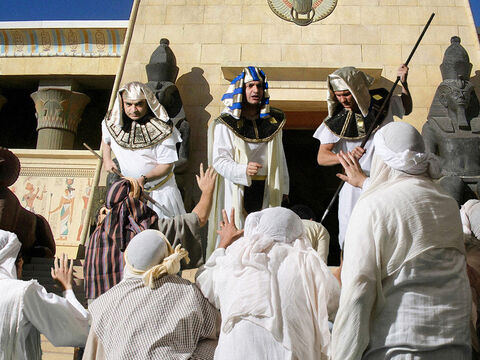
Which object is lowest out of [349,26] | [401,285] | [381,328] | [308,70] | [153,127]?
[381,328]

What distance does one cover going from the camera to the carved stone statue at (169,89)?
729 centimetres

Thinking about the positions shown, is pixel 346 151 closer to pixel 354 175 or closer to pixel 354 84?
A: pixel 354 84

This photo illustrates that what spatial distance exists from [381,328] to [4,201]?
13.9ft

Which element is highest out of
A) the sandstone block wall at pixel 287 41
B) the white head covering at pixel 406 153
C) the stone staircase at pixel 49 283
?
the sandstone block wall at pixel 287 41

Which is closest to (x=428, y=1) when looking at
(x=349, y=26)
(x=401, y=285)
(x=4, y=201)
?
(x=349, y=26)

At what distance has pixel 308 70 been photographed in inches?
314

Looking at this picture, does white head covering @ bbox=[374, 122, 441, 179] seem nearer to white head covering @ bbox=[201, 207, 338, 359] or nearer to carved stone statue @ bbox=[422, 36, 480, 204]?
white head covering @ bbox=[201, 207, 338, 359]

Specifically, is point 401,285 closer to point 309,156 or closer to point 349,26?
point 349,26

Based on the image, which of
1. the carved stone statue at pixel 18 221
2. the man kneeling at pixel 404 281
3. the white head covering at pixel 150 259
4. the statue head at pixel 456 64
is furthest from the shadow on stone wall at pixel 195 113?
the man kneeling at pixel 404 281

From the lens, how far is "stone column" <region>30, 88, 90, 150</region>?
35.2 ft

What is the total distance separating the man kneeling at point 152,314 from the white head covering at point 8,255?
90 centimetres

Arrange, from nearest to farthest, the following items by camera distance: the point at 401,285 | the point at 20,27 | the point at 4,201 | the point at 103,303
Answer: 1. the point at 401,285
2. the point at 103,303
3. the point at 4,201
4. the point at 20,27

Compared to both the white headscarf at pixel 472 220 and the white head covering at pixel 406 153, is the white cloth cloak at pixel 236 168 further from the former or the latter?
the white head covering at pixel 406 153

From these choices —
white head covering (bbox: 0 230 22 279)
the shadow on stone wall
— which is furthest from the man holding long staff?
white head covering (bbox: 0 230 22 279)
